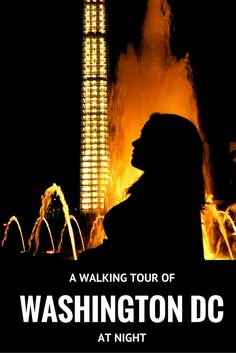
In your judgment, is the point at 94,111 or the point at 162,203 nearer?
the point at 162,203

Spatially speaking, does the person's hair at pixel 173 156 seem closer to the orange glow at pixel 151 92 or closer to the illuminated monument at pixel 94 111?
the orange glow at pixel 151 92

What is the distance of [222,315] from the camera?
86.6 inches

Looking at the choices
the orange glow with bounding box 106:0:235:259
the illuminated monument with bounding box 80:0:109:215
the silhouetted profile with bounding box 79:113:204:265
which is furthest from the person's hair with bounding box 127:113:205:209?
the illuminated monument with bounding box 80:0:109:215

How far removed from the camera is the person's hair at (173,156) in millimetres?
2441

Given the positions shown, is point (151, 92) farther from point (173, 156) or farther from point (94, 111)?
point (94, 111)

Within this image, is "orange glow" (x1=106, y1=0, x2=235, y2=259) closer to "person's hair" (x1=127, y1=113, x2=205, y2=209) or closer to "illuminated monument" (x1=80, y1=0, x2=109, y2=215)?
"person's hair" (x1=127, y1=113, x2=205, y2=209)

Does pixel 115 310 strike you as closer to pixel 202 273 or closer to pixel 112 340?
pixel 112 340

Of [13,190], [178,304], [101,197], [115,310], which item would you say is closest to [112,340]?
[115,310]

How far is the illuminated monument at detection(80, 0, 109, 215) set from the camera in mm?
66000

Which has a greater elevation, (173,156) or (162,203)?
(173,156)

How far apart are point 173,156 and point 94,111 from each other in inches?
2653

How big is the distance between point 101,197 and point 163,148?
208 feet

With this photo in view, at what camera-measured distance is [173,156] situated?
247cm

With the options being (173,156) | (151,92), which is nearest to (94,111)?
(151,92)
